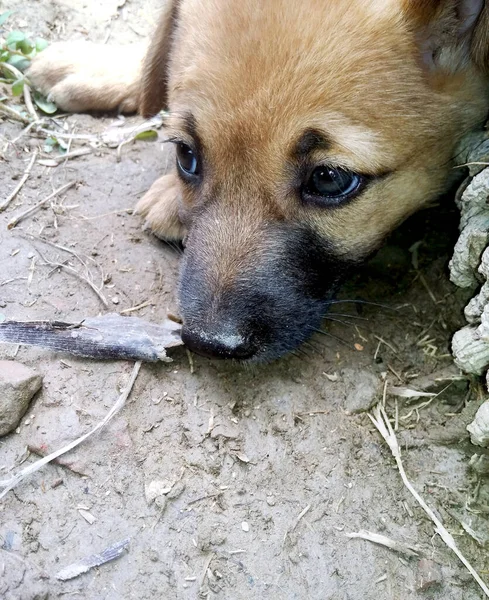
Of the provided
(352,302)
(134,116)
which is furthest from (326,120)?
(134,116)

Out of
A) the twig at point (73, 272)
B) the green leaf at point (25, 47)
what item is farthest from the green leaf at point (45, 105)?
the twig at point (73, 272)

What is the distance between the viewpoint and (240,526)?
2258 mm

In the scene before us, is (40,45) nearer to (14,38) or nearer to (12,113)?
(14,38)

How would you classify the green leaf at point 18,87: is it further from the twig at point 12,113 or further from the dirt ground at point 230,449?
the dirt ground at point 230,449

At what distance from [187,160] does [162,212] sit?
0.47 meters

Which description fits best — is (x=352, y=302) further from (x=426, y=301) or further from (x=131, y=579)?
(x=131, y=579)

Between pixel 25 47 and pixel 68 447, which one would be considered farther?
pixel 25 47

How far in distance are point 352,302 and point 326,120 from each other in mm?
990

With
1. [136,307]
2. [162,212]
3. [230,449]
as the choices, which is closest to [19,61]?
[162,212]

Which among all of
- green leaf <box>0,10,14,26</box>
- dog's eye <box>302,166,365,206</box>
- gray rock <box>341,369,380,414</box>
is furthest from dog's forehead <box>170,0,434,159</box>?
green leaf <box>0,10,14,26</box>

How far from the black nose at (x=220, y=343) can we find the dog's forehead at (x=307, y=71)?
2.40 ft

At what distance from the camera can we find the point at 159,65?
133 inches

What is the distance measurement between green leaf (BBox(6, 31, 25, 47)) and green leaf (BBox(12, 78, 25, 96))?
34 cm

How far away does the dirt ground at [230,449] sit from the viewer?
2.16m
